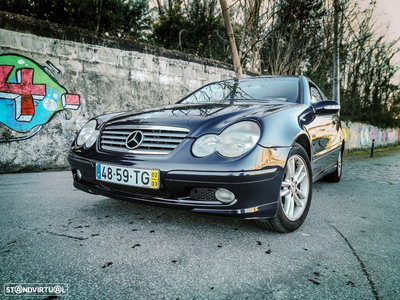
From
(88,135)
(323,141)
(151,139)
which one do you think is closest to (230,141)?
(151,139)

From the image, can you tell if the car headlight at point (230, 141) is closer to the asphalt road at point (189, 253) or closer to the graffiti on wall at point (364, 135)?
the asphalt road at point (189, 253)

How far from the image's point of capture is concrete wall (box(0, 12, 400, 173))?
4.58m

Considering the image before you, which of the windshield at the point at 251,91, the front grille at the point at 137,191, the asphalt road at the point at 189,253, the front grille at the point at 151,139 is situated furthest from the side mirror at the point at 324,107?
the front grille at the point at 137,191

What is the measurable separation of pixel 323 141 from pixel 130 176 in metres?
2.16

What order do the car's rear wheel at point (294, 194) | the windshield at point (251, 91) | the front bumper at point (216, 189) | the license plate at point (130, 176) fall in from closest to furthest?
the front bumper at point (216, 189) < the license plate at point (130, 176) < the car's rear wheel at point (294, 194) < the windshield at point (251, 91)

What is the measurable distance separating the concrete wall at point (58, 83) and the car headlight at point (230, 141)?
162 inches

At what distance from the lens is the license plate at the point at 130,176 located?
177 centimetres

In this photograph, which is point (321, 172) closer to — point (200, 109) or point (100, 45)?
point (200, 109)

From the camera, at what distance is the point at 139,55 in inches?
238

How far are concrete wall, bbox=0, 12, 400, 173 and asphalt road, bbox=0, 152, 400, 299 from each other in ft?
7.98

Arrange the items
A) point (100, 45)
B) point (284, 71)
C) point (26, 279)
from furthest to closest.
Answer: point (284, 71) < point (100, 45) < point (26, 279)

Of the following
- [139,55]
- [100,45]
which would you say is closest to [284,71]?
[139,55]

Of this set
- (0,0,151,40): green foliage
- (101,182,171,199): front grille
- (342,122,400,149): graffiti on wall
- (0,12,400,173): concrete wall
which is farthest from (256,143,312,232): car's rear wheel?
(0,0,151,40): green foliage

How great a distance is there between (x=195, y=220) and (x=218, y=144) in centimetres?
74
